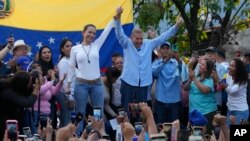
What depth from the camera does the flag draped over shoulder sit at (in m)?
11.9

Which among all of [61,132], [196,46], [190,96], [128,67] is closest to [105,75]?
[128,67]

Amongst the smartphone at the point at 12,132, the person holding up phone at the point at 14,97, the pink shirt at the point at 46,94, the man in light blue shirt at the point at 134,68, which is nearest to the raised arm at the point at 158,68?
the man in light blue shirt at the point at 134,68

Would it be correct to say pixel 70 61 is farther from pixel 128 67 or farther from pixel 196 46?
pixel 196 46

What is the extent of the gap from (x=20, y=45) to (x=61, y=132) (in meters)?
4.87

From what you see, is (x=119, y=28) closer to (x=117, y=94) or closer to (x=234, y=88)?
(x=117, y=94)

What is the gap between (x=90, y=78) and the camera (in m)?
10.1

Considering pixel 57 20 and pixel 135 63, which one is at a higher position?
pixel 57 20

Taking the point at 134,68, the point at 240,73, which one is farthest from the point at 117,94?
the point at 240,73

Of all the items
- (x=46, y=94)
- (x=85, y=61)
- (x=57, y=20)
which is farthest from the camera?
(x=57, y=20)

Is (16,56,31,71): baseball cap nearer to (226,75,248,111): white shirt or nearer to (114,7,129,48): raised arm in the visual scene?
(114,7,129,48): raised arm

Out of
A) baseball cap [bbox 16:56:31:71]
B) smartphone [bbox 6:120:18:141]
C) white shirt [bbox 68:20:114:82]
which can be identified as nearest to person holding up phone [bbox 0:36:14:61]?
baseball cap [bbox 16:56:31:71]

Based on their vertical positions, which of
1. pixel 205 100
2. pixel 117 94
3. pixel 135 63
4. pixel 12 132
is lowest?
pixel 12 132

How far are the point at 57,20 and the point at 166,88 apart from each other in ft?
8.57

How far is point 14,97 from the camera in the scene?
29.3 ft
